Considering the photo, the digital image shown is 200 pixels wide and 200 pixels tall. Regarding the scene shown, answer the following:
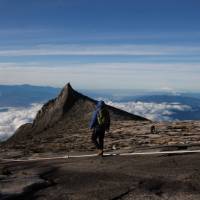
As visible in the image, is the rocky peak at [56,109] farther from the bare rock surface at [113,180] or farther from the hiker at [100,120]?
the bare rock surface at [113,180]

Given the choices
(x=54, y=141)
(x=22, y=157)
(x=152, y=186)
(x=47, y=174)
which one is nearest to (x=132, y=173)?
(x=152, y=186)

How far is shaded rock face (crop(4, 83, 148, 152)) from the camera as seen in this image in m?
32.1

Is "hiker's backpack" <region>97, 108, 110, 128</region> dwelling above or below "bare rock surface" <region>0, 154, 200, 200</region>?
above

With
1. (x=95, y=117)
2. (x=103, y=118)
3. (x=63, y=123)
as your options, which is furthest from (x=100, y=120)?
(x=63, y=123)

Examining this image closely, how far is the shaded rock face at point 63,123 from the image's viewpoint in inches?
1264

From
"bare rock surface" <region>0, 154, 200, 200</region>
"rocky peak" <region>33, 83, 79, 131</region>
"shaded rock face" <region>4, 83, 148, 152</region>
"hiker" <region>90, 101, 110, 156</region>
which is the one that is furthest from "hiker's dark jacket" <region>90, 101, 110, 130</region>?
"rocky peak" <region>33, 83, 79, 131</region>

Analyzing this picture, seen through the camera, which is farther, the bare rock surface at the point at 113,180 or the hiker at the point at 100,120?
the hiker at the point at 100,120

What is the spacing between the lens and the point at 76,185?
1398 cm

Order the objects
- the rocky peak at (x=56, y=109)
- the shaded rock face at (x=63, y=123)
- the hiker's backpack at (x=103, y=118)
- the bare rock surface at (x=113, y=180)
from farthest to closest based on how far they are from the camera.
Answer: the rocky peak at (x=56, y=109), the shaded rock face at (x=63, y=123), the hiker's backpack at (x=103, y=118), the bare rock surface at (x=113, y=180)

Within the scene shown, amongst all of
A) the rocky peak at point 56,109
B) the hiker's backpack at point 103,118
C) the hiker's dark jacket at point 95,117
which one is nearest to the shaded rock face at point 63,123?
the rocky peak at point 56,109

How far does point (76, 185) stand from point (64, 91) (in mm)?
39144

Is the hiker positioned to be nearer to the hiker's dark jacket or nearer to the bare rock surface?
the hiker's dark jacket

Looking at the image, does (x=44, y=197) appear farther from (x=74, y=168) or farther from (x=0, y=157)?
(x=0, y=157)

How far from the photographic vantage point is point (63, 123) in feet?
148
